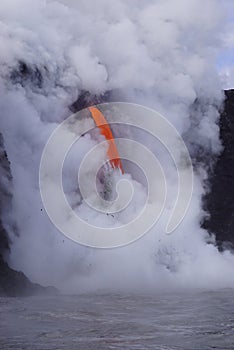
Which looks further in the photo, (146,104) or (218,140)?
(218,140)

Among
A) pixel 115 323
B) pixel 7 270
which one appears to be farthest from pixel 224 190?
Answer: pixel 115 323

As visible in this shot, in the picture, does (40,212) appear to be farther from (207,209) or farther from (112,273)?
(207,209)

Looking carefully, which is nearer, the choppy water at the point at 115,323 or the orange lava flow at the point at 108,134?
the choppy water at the point at 115,323

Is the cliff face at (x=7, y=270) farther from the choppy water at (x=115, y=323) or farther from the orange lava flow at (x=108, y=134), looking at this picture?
the orange lava flow at (x=108, y=134)

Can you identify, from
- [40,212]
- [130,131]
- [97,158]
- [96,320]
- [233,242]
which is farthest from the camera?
[233,242]

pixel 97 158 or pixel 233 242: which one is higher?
pixel 97 158

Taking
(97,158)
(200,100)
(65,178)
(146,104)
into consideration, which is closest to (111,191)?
(97,158)

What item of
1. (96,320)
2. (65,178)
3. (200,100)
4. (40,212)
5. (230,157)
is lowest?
(96,320)

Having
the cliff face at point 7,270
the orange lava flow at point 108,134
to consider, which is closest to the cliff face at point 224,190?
the orange lava flow at point 108,134
